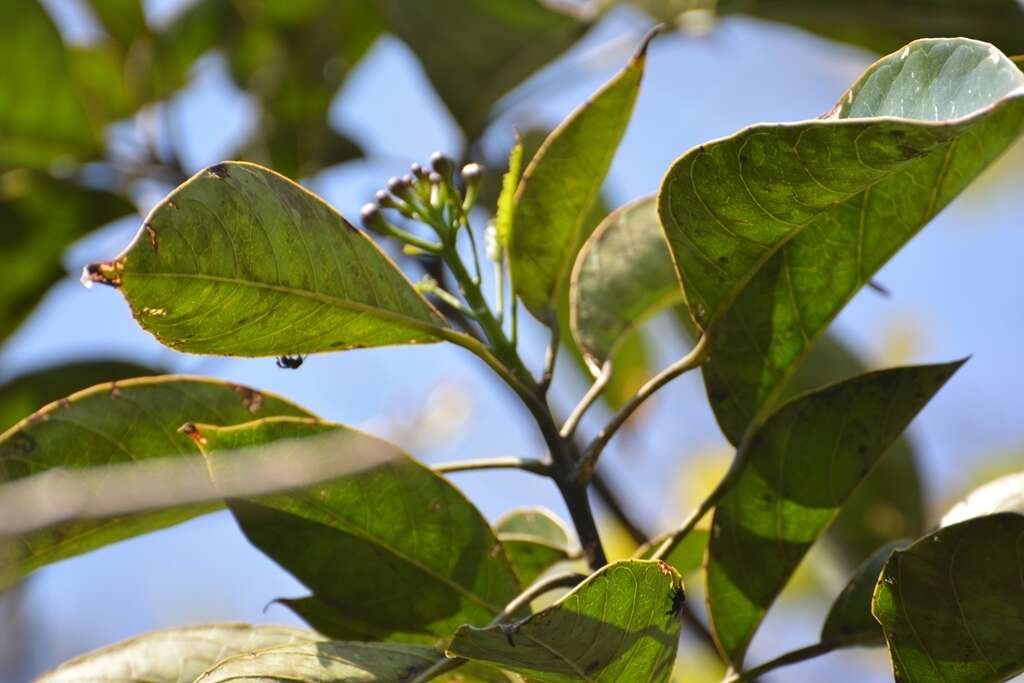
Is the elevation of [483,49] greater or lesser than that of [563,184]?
greater

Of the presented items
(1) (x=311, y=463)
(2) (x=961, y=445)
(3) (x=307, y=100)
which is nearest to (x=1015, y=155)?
(2) (x=961, y=445)

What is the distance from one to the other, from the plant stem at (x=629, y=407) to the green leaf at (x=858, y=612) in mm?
204

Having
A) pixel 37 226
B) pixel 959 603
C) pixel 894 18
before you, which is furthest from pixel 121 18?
pixel 959 603

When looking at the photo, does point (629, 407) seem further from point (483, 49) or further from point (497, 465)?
point (483, 49)

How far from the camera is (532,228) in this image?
857 millimetres

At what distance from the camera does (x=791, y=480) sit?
0.82 m

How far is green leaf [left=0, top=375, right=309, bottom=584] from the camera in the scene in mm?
778

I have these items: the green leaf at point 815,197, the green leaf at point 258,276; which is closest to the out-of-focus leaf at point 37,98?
the green leaf at point 258,276

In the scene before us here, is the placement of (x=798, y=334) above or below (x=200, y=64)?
below

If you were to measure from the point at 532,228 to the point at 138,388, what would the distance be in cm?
32

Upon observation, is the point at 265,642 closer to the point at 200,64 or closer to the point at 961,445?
the point at 200,64

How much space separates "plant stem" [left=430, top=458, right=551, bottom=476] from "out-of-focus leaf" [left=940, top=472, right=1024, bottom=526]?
0.89 feet

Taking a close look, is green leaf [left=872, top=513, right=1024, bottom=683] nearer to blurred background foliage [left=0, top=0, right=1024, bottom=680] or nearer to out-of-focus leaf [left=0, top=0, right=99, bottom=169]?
blurred background foliage [left=0, top=0, right=1024, bottom=680]

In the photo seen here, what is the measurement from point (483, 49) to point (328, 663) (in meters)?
1.12
